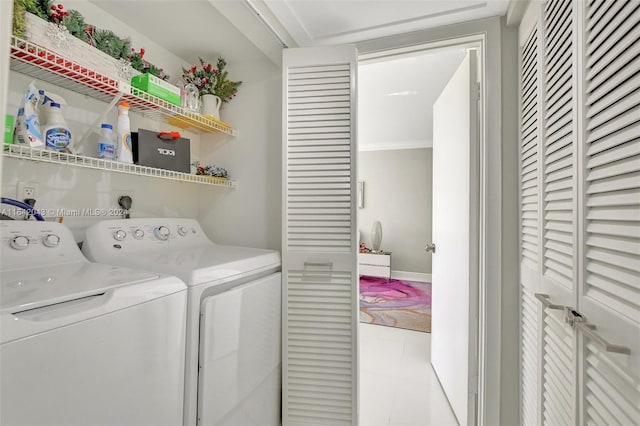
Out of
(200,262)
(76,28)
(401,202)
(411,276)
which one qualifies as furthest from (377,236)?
(76,28)

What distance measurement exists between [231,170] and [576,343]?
1852 millimetres

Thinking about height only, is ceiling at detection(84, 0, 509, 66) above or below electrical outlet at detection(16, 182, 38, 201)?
above

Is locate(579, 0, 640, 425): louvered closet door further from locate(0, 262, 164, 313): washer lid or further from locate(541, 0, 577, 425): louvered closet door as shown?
locate(0, 262, 164, 313): washer lid

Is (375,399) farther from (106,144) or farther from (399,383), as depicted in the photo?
(106,144)

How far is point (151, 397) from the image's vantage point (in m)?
0.85

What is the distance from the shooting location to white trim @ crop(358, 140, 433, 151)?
5.11m

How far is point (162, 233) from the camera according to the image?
1.48m

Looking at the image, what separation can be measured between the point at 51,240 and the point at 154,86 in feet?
2.45

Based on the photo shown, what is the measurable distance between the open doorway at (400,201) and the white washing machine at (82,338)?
4.85 feet

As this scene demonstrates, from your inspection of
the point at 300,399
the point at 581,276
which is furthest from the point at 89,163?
Answer: the point at 581,276

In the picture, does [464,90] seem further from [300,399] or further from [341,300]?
[300,399]

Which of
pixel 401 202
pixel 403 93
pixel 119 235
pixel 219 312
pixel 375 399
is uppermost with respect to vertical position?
pixel 403 93

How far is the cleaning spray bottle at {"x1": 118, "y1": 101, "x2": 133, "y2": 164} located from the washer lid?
48 centimetres

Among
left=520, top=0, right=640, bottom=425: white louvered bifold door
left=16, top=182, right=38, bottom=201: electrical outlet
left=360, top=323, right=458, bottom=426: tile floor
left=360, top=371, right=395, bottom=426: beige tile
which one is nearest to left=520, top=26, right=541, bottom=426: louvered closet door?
left=520, top=0, right=640, bottom=425: white louvered bifold door
